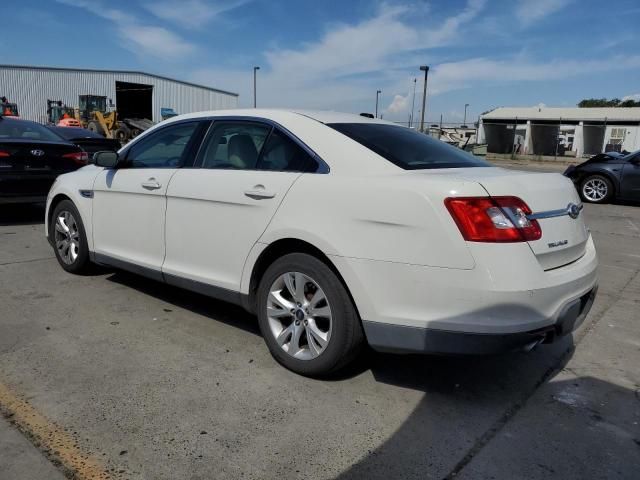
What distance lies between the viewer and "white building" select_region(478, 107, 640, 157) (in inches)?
1625

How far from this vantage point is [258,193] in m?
3.45

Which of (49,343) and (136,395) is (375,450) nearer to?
(136,395)

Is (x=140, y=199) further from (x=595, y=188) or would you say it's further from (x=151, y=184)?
(x=595, y=188)

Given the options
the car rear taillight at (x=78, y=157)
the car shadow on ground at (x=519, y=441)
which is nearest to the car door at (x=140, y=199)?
the car shadow on ground at (x=519, y=441)

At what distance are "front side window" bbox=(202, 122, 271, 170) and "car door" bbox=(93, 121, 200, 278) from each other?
0.71 ft

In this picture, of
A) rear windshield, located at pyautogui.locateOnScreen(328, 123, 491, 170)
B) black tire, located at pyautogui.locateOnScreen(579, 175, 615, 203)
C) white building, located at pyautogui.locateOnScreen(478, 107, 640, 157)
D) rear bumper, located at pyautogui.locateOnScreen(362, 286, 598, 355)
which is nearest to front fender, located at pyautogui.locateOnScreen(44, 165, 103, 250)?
rear windshield, located at pyautogui.locateOnScreen(328, 123, 491, 170)

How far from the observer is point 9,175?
24.7 feet

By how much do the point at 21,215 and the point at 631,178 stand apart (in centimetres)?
1246

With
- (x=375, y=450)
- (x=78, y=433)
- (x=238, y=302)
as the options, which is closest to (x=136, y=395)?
(x=78, y=433)

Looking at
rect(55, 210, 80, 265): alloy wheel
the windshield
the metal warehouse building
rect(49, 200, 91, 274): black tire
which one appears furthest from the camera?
the metal warehouse building

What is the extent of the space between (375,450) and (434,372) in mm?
1010

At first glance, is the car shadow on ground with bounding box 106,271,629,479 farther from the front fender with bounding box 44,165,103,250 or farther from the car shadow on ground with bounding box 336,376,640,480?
the front fender with bounding box 44,165,103,250

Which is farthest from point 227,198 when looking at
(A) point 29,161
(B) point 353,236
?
(A) point 29,161

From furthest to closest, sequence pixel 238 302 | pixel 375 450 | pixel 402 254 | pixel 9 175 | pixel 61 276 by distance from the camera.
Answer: pixel 9 175 < pixel 61 276 < pixel 238 302 < pixel 402 254 < pixel 375 450
